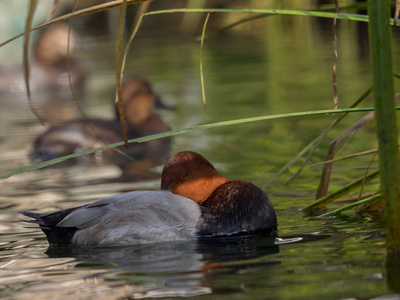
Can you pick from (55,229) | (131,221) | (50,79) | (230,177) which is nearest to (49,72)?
(50,79)

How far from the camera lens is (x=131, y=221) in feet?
12.1

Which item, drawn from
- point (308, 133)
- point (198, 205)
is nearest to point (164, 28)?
point (308, 133)

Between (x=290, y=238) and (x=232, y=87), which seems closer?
(x=290, y=238)

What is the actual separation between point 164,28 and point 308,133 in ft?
43.5

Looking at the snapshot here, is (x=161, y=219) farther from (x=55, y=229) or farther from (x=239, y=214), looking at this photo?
(x=55, y=229)

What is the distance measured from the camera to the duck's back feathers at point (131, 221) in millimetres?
3668

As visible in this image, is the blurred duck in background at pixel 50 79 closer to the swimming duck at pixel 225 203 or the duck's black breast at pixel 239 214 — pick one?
the swimming duck at pixel 225 203

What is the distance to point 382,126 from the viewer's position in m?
2.20

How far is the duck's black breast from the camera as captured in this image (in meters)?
3.72

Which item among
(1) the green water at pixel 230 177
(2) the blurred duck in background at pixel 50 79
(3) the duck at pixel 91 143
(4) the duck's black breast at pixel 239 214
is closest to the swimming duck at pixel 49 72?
(2) the blurred duck in background at pixel 50 79

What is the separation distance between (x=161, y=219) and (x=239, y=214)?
0.38m

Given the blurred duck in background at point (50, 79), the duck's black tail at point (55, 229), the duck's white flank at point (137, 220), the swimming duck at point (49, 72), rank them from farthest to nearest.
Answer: the swimming duck at point (49, 72), the blurred duck in background at point (50, 79), the duck's black tail at point (55, 229), the duck's white flank at point (137, 220)

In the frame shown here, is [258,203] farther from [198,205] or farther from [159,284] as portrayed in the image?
[159,284]

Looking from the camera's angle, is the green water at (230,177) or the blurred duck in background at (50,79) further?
the blurred duck in background at (50,79)
